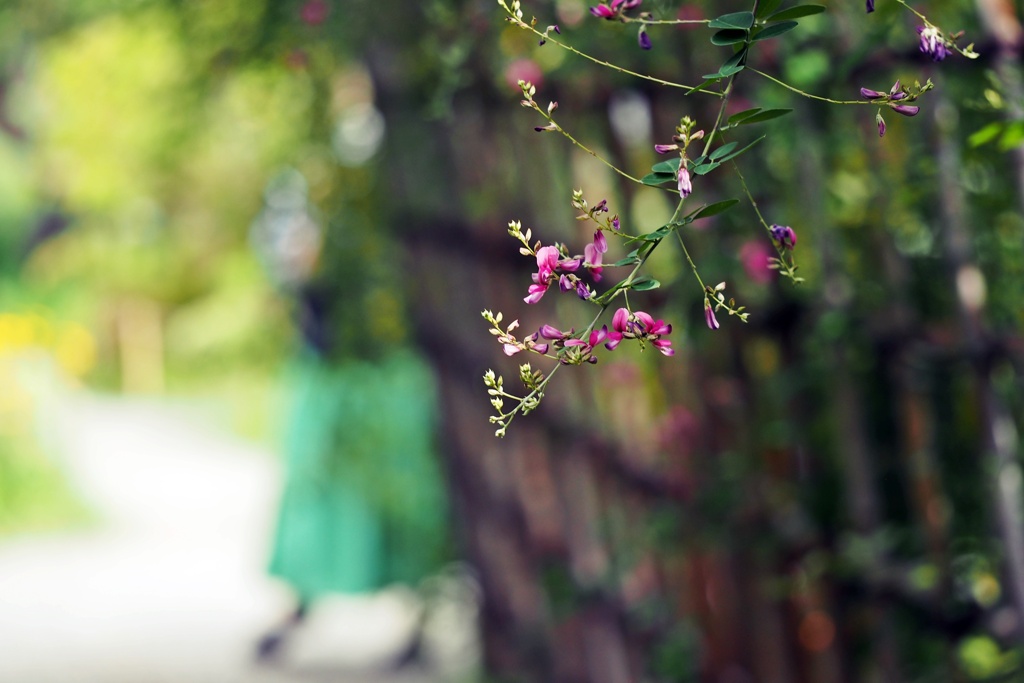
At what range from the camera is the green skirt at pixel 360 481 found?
11.3 feet

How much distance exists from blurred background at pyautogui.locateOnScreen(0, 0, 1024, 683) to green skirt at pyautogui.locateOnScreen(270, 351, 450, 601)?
0.05 feet

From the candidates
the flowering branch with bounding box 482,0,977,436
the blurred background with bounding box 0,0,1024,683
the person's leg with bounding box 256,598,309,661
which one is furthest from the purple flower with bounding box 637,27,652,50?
the person's leg with bounding box 256,598,309,661

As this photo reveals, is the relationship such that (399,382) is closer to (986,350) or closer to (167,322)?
(986,350)

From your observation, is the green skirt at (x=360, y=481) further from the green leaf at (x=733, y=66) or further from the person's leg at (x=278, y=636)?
the green leaf at (x=733, y=66)

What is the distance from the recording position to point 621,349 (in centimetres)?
210

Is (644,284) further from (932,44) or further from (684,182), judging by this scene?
(932,44)

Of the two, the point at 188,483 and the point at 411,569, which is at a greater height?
the point at 188,483

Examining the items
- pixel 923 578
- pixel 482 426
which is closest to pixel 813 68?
pixel 923 578

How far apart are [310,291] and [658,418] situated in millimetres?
1824

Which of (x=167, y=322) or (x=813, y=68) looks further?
(x=167, y=322)

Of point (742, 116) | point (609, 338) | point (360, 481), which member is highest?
point (360, 481)

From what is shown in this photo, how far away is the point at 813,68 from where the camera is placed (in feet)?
4.83

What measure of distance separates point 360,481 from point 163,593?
7.30 feet

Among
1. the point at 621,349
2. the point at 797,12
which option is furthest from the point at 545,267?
the point at 621,349
